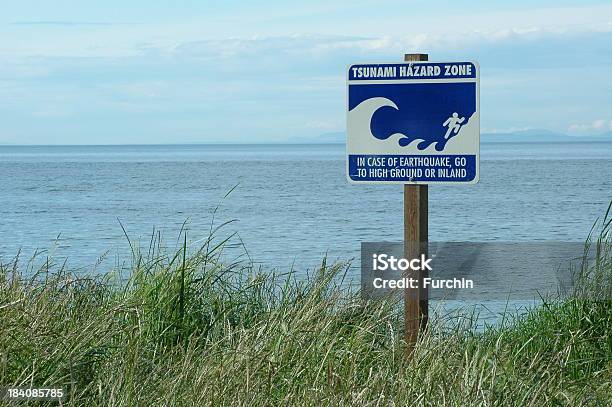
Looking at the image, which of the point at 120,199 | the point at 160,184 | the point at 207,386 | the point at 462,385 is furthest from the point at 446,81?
the point at 160,184

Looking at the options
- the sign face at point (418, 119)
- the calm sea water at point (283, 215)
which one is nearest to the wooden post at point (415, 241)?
the sign face at point (418, 119)

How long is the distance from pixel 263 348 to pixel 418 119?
1.74 m

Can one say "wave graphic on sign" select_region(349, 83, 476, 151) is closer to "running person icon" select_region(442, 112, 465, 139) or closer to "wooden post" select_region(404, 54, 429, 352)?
"running person icon" select_region(442, 112, 465, 139)

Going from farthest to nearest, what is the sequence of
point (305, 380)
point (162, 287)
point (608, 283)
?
point (608, 283), point (162, 287), point (305, 380)

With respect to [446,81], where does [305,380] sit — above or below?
below

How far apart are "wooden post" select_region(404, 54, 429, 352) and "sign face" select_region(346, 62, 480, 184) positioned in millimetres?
109

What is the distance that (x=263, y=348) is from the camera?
5203 mm

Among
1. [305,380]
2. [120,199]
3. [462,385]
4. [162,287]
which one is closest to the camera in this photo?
[462,385]

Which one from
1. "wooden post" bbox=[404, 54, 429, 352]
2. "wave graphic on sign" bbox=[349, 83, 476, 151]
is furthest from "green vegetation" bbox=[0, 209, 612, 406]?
"wave graphic on sign" bbox=[349, 83, 476, 151]

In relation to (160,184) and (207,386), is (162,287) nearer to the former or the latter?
(207,386)

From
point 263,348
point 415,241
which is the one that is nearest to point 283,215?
point 415,241

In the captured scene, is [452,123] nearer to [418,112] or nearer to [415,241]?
[418,112]

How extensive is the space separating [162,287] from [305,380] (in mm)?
1906

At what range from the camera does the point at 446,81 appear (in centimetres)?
583
